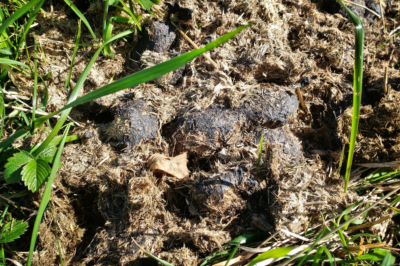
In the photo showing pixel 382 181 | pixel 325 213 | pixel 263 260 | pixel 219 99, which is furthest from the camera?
pixel 219 99

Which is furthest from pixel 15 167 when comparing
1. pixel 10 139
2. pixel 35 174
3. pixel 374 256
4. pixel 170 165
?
pixel 374 256

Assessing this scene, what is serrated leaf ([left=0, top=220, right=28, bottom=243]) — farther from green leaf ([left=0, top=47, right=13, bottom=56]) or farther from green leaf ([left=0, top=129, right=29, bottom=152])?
green leaf ([left=0, top=47, right=13, bottom=56])

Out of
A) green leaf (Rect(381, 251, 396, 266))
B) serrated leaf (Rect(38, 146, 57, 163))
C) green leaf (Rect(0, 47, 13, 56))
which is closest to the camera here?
green leaf (Rect(381, 251, 396, 266))

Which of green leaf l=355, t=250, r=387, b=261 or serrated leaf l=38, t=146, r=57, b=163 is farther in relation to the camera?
serrated leaf l=38, t=146, r=57, b=163

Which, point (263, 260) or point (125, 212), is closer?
point (263, 260)

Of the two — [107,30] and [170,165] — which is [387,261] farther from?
[107,30]

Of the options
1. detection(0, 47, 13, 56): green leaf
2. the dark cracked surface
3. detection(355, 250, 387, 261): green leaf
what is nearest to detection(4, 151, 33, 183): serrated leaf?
detection(0, 47, 13, 56): green leaf

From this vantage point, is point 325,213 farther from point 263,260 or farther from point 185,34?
point 185,34

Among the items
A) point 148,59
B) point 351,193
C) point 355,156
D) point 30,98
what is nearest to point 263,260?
point 351,193
